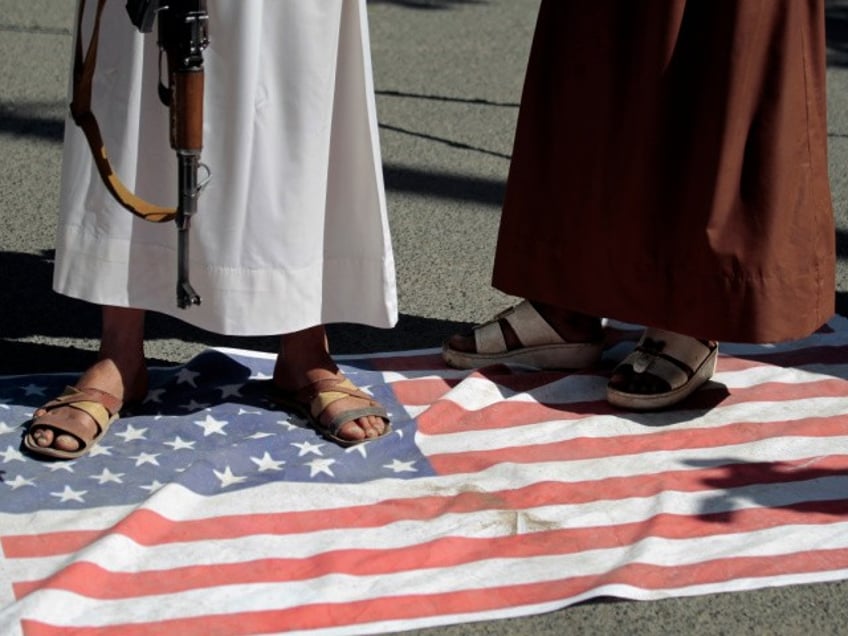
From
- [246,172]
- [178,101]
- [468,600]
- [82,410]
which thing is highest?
[178,101]

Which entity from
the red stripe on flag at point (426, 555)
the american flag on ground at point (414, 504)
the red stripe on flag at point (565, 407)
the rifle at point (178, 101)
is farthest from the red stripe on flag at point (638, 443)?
the rifle at point (178, 101)

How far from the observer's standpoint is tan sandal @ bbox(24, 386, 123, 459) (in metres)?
3.26

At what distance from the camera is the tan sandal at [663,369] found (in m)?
3.68

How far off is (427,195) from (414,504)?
225 cm

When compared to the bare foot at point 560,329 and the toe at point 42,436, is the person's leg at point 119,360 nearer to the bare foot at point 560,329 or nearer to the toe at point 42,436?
the toe at point 42,436

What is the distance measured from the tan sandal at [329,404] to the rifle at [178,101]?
1.72 feet

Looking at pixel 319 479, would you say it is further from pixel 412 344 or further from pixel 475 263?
pixel 475 263

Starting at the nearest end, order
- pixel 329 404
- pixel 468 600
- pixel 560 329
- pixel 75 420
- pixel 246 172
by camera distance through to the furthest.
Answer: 1. pixel 468 600
2. pixel 246 172
3. pixel 75 420
4. pixel 329 404
5. pixel 560 329

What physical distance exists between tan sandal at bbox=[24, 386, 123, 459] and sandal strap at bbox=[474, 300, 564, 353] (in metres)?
0.95

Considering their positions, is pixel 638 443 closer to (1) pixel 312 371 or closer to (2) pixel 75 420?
(1) pixel 312 371

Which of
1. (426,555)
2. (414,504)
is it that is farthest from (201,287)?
(426,555)

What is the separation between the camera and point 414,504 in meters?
3.17

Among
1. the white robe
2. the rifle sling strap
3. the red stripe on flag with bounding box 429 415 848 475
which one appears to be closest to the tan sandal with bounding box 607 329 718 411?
the red stripe on flag with bounding box 429 415 848 475

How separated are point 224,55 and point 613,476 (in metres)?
1.19
